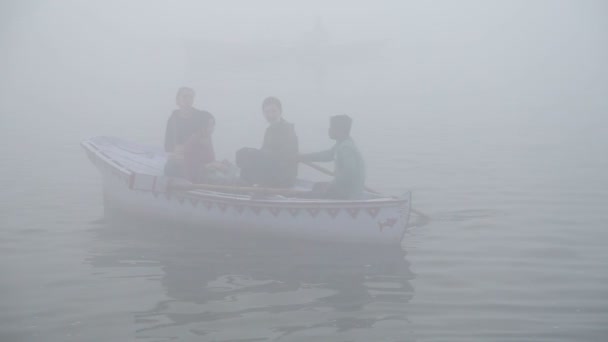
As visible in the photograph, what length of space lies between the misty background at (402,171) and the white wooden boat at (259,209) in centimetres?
71

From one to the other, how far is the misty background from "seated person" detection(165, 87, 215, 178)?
1.38 meters

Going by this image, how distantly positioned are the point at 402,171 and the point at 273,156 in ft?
24.7

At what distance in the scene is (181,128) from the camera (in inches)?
438

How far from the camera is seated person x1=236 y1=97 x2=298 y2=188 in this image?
10.1 meters

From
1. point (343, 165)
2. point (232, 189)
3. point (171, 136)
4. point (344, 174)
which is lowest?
point (232, 189)

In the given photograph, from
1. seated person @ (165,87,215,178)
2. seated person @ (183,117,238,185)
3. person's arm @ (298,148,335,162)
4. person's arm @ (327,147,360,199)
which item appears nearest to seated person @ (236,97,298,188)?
person's arm @ (298,148,335,162)

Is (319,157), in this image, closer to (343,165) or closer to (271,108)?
(343,165)

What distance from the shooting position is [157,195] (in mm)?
11109

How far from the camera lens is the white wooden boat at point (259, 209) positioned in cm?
955

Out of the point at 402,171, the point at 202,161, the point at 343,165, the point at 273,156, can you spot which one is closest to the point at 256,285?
the point at 343,165

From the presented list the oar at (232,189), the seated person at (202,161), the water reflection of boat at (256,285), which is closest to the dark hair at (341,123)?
the oar at (232,189)

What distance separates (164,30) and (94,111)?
6599 centimetres

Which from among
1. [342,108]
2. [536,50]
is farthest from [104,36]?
[342,108]

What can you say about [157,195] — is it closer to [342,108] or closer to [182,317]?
[182,317]
